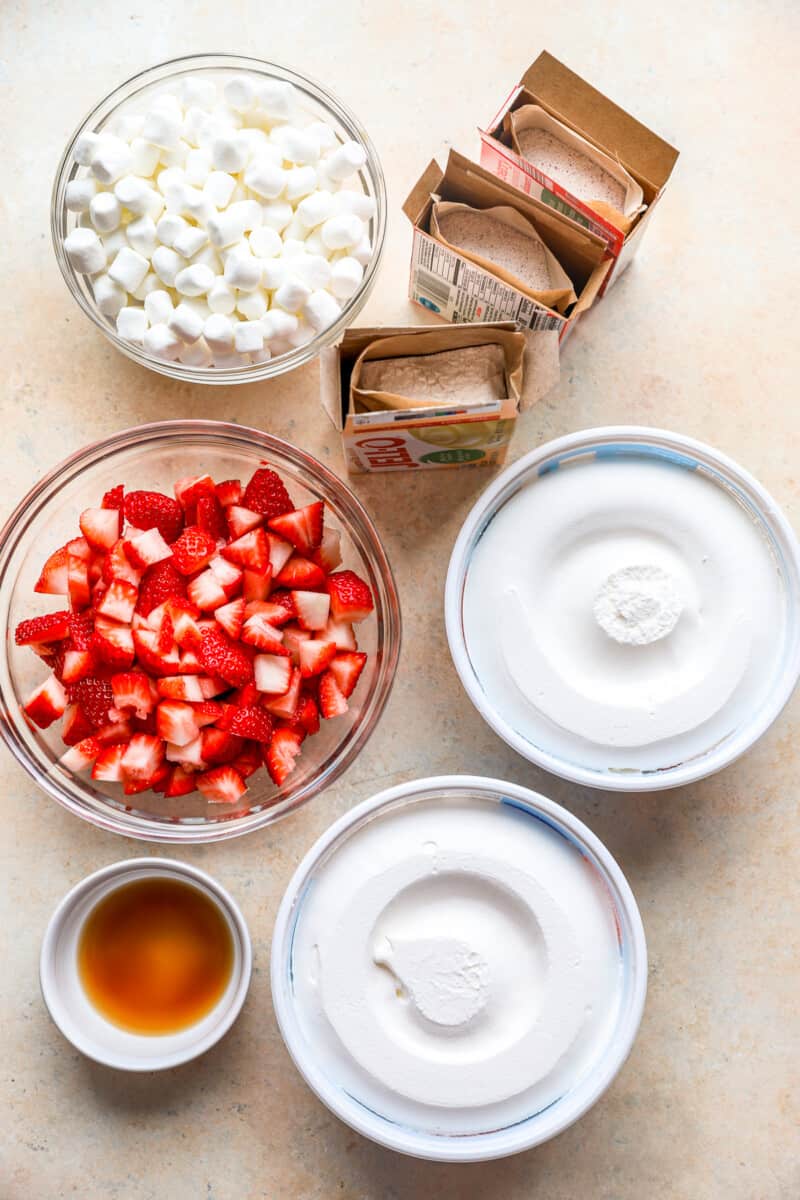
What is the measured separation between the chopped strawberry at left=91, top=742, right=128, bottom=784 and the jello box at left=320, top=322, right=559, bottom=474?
48 cm

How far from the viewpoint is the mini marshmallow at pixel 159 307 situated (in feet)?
4.09

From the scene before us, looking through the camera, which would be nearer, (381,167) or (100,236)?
(100,236)

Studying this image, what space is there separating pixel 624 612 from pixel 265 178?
0.68 m

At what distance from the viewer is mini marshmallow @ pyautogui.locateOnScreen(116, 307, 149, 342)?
126 centimetres

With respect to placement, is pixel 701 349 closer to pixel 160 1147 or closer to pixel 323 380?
pixel 323 380

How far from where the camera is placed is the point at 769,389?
4.62 feet

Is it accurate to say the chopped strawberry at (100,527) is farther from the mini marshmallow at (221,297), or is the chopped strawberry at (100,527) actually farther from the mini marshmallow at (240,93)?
the mini marshmallow at (240,93)

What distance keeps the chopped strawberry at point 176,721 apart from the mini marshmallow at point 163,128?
687 mm

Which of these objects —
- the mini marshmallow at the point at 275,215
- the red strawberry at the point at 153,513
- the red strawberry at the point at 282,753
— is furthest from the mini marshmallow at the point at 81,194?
the red strawberry at the point at 282,753

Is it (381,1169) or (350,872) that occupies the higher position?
(350,872)

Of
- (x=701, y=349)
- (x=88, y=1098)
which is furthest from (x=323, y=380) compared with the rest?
(x=88, y=1098)

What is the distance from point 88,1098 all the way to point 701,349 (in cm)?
134

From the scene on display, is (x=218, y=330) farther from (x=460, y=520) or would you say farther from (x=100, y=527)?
(x=460, y=520)

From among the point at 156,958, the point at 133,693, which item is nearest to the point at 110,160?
the point at 133,693
